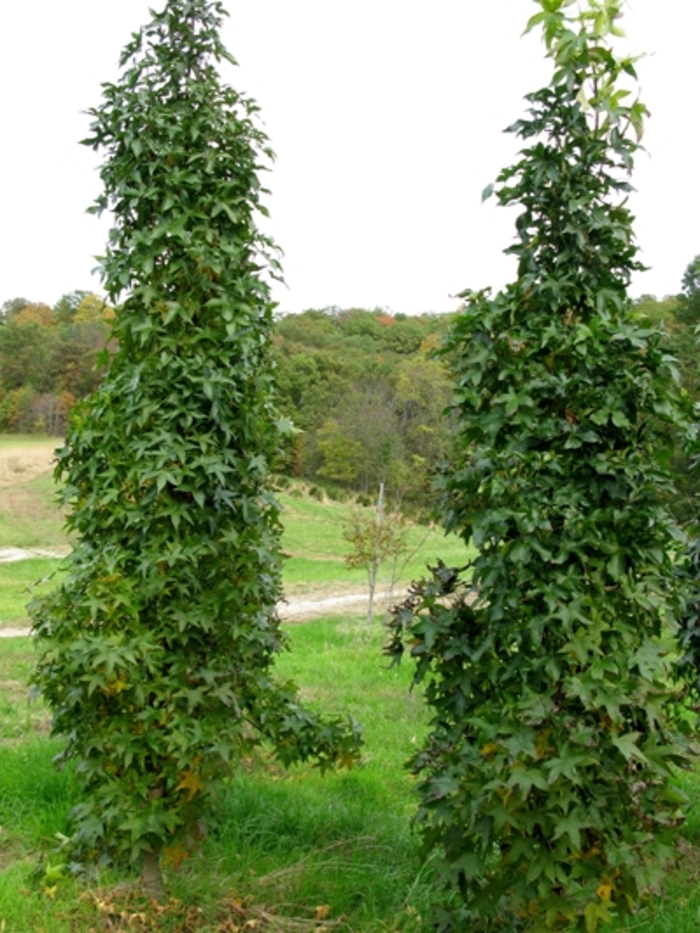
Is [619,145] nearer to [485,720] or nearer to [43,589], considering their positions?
[485,720]

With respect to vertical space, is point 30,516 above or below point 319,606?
above

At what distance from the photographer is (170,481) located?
3623 millimetres

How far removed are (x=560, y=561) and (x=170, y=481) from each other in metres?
1.64

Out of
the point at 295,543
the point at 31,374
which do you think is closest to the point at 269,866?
the point at 295,543

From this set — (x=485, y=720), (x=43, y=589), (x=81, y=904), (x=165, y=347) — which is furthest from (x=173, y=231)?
(x=43, y=589)

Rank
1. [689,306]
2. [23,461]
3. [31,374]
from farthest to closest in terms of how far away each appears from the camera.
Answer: [31,374] → [23,461] → [689,306]

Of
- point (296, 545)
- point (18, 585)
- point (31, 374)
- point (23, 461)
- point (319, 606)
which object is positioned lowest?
point (18, 585)

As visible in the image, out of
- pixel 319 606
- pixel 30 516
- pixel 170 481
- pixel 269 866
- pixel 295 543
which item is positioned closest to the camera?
pixel 170 481

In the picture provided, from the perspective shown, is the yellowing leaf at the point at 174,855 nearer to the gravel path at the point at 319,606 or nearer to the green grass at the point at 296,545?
the gravel path at the point at 319,606

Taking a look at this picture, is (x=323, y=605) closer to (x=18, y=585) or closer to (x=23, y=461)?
(x=18, y=585)

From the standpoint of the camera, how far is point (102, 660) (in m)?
3.49

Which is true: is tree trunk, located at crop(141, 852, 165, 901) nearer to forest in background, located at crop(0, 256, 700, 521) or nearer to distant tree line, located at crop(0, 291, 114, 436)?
forest in background, located at crop(0, 256, 700, 521)

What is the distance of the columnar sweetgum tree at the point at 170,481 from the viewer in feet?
12.1

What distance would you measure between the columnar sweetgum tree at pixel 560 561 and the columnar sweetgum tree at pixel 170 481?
1.00 meters
